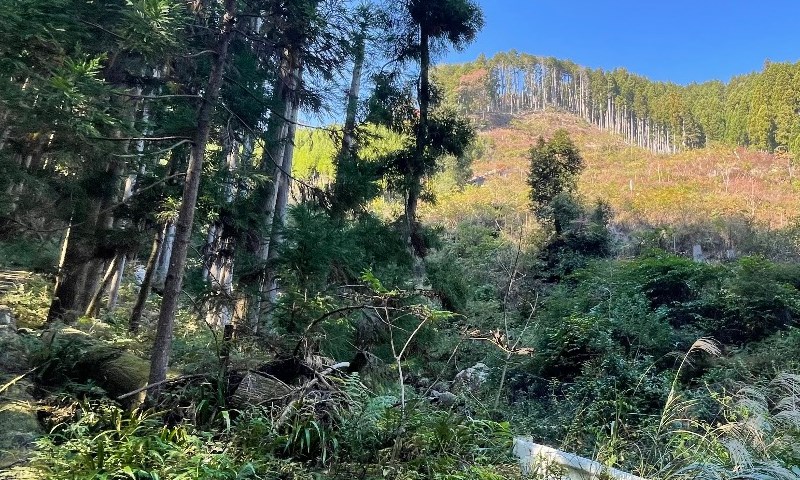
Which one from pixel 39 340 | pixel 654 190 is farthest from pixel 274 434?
pixel 654 190

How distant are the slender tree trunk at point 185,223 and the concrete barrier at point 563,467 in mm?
2839

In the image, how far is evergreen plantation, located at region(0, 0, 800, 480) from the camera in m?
3.20

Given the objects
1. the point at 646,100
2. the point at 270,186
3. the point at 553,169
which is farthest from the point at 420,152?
the point at 646,100

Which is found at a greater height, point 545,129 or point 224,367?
point 545,129

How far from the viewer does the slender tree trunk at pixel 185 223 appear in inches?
147

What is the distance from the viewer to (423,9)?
9656mm

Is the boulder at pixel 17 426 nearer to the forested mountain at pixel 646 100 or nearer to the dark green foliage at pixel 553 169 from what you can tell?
the dark green foliage at pixel 553 169

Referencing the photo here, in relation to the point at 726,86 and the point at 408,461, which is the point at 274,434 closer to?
the point at 408,461

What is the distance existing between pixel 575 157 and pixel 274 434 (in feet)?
65.6

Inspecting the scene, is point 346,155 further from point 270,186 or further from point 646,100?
point 646,100

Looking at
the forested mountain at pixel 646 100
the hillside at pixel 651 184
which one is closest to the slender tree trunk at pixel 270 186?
the hillside at pixel 651 184

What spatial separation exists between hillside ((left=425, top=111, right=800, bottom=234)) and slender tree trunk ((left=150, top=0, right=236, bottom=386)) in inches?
643

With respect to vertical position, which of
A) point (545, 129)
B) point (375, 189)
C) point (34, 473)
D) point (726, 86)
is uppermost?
point (726, 86)

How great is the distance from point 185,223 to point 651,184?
4499cm
